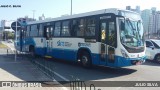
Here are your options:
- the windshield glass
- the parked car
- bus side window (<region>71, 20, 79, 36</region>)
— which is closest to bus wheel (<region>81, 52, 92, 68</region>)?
bus side window (<region>71, 20, 79, 36</region>)

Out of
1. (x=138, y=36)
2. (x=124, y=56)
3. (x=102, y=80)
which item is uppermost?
(x=138, y=36)

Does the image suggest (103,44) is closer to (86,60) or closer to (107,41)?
(107,41)

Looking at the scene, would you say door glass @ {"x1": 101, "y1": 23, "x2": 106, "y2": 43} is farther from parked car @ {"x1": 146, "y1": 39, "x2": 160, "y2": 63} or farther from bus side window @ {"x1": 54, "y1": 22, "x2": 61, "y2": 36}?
parked car @ {"x1": 146, "y1": 39, "x2": 160, "y2": 63}

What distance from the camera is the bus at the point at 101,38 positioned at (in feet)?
41.8

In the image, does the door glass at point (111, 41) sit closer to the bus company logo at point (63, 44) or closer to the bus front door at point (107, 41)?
the bus front door at point (107, 41)

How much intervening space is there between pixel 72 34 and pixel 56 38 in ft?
8.07

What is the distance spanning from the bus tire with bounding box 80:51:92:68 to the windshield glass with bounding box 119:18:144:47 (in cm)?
271

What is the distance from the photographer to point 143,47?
13.7m

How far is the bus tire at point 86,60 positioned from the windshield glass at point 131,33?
2711 millimetres

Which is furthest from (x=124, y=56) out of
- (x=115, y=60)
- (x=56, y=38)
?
(x=56, y=38)

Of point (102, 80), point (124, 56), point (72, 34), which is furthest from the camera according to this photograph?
point (72, 34)

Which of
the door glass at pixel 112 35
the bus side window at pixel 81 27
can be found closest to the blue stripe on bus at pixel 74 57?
the door glass at pixel 112 35

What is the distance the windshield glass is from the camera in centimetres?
1276

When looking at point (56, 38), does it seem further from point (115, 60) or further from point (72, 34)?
point (115, 60)
